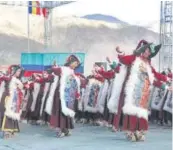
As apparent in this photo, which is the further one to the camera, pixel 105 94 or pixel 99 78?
pixel 99 78

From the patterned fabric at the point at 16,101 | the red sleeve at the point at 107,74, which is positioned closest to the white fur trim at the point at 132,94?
→ the patterned fabric at the point at 16,101

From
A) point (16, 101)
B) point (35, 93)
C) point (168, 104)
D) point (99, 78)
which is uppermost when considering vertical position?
point (99, 78)

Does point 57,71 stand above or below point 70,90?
above

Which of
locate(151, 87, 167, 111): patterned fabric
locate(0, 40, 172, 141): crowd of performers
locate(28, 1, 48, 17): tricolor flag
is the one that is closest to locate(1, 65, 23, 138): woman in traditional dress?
locate(0, 40, 172, 141): crowd of performers

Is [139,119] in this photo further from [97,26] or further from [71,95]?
[97,26]

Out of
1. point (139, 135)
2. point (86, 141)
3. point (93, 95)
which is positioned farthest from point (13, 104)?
point (93, 95)

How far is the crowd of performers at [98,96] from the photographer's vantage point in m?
6.46

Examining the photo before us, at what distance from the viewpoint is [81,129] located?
8586mm

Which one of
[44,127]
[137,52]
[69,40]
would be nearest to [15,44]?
[69,40]

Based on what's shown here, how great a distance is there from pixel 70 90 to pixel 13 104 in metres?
0.92

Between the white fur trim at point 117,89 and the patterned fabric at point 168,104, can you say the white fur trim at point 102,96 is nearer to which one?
the patterned fabric at point 168,104

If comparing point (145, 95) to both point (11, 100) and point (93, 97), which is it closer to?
point (11, 100)

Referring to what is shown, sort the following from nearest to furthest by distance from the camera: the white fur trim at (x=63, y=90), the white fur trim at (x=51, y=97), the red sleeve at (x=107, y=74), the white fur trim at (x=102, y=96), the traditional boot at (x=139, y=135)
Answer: the traditional boot at (x=139, y=135) < the white fur trim at (x=63, y=90) < the white fur trim at (x=51, y=97) < the red sleeve at (x=107, y=74) < the white fur trim at (x=102, y=96)

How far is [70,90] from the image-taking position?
7.36 m
